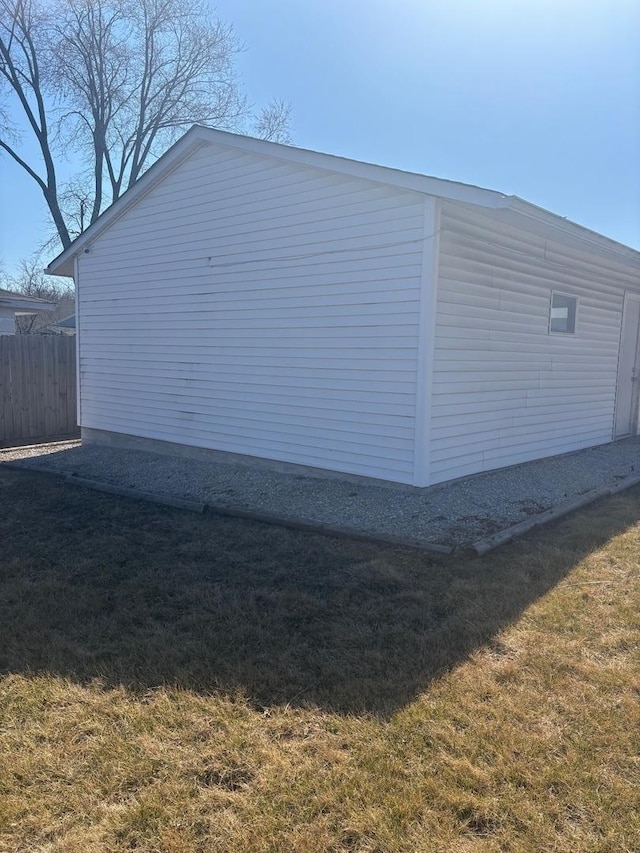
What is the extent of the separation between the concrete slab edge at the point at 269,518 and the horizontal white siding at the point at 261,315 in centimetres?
145

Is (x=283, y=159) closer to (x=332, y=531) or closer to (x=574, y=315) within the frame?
(x=332, y=531)

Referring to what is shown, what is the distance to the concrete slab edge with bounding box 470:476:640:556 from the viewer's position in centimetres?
497

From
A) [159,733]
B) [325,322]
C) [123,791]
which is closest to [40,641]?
[159,733]

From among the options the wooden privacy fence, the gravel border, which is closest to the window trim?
the gravel border

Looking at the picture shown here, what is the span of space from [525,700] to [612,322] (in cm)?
882

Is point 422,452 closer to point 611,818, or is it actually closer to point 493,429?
point 493,429

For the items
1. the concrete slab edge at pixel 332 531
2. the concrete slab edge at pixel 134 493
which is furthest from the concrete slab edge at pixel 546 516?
the concrete slab edge at pixel 134 493

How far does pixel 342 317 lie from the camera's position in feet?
23.4

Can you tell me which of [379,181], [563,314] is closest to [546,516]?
[379,181]

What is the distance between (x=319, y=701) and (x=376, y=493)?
3897 millimetres

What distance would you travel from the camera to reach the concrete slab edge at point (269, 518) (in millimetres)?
5023

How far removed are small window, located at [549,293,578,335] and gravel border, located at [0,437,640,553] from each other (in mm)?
1904

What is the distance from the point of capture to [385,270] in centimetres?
665

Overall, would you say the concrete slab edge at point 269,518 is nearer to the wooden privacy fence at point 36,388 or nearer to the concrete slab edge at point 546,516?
the concrete slab edge at point 546,516
